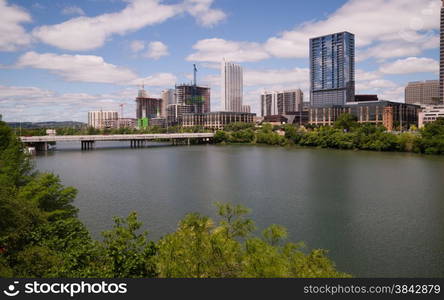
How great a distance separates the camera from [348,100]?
116562 millimetres

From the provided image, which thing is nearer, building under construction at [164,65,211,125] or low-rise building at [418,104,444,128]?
low-rise building at [418,104,444,128]

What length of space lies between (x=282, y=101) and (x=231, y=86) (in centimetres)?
2376

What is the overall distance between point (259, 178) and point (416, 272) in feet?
56.0

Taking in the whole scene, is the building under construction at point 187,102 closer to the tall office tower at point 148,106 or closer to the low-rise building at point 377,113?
the tall office tower at point 148,106

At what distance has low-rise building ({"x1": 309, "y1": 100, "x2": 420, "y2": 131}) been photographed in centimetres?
8106

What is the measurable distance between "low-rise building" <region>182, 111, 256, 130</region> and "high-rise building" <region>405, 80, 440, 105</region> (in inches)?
2916

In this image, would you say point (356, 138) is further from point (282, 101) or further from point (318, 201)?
point (282, 101)

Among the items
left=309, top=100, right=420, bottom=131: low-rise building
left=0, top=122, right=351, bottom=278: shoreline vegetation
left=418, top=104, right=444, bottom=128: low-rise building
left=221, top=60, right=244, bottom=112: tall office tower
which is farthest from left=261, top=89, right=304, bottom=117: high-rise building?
left=0, top=122, right=351, bottom=278: shoreline vegetation

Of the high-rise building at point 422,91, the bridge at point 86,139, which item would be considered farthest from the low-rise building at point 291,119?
the high-rise building at point 422,91

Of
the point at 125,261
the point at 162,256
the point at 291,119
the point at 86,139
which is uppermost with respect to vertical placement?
the point at 291,119

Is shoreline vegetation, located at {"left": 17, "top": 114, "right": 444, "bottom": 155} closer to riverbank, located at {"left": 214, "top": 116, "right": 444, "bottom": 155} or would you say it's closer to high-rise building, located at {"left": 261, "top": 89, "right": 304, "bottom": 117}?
riverbank, located at {"left": 214, "top": 116, "right": 444, "bottom": 155}

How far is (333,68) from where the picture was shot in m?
119

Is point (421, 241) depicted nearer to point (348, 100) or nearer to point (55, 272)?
point (55, 272)

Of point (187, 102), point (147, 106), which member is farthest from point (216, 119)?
point (147, 106)
